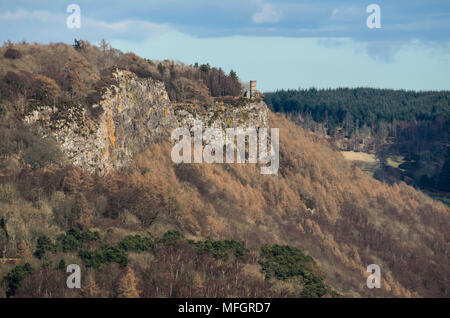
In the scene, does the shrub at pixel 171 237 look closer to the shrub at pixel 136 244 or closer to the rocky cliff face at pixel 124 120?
the shrub at pixel 136 244

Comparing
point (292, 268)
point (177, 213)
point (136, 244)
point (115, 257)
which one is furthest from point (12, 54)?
point (292, 268)

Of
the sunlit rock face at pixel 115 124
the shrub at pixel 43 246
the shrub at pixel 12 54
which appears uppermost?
the shrub at pixel 12 54

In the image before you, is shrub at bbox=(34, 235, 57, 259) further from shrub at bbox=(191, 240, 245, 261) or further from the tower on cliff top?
the tower on cliff top

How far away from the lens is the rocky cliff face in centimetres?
5878

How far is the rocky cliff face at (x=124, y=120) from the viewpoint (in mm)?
58781

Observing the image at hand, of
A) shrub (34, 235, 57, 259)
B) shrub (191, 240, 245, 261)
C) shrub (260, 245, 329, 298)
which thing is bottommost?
shrub (260, 245, 329, 298)

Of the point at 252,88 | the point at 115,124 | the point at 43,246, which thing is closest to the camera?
the point at 43,246

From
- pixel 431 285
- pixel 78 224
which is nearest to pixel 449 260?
pixel 431 285

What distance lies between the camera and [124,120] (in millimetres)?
68938

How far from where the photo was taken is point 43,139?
5594cm

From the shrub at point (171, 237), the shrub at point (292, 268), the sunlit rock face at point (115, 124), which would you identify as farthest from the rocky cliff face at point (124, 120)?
the shrub at point (292, 268)

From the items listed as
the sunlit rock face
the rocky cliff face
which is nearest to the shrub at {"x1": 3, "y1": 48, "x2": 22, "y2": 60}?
the sunlit rock face

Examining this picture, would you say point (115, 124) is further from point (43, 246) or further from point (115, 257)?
point (115, 257)
